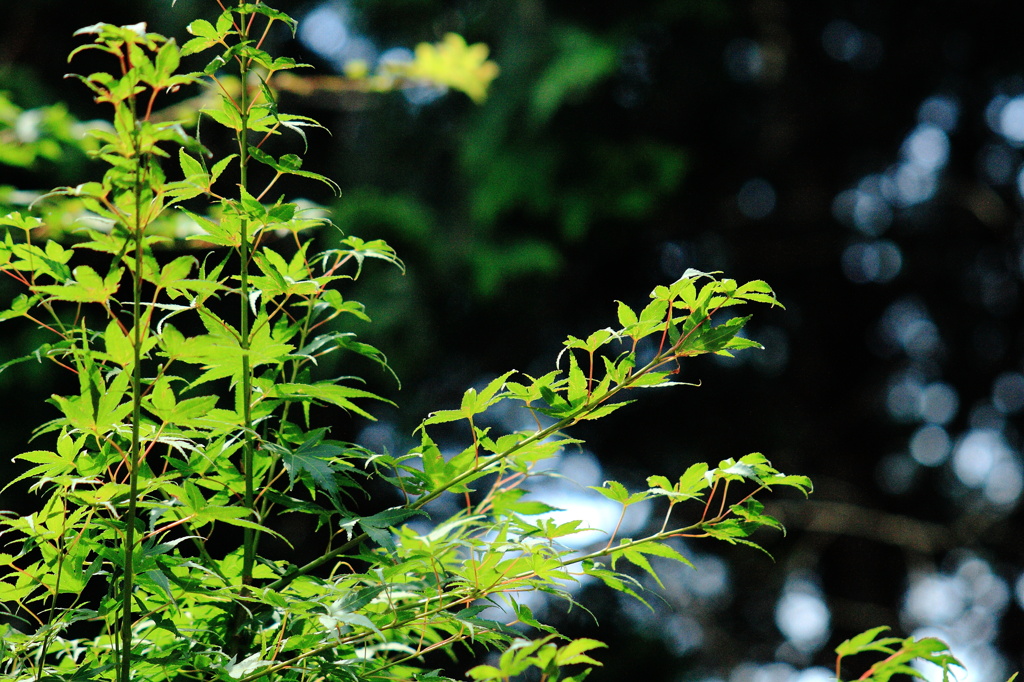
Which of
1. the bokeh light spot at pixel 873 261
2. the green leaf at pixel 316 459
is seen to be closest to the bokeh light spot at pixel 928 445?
the bokeh light spot at pixel 873 261

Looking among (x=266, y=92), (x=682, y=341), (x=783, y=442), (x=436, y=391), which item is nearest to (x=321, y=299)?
(x=266, y=92)

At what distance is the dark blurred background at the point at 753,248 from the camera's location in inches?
131

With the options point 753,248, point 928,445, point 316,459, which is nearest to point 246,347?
point 316,459

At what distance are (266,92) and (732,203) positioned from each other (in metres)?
3.73

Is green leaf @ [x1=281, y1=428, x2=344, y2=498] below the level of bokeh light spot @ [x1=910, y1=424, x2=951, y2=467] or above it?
above

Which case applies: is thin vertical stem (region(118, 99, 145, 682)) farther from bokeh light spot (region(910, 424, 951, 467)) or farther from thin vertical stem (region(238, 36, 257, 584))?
bokeh light spot (region(910, 424, 951, 467))

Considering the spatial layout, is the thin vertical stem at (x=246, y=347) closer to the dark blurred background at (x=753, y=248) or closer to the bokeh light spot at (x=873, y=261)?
the dark blurred background at (x=753, y=248)

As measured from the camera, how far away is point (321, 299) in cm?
65

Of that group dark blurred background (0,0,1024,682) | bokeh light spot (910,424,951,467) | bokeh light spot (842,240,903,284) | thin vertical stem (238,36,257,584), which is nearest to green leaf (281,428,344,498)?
thin vertical stem (238,36,257,584)

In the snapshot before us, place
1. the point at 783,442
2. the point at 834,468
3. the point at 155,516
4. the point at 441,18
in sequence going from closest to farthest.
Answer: the point at 155,516 < the point at 441,18 < the point at 783,442 < the point at 834,468

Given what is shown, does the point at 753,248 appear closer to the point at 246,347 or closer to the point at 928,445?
the point at 928,445

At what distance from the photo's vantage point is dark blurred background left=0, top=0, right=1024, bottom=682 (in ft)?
10.9

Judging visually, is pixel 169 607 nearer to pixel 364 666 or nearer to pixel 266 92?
pixel 364 666

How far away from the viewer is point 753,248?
4.06 meters
